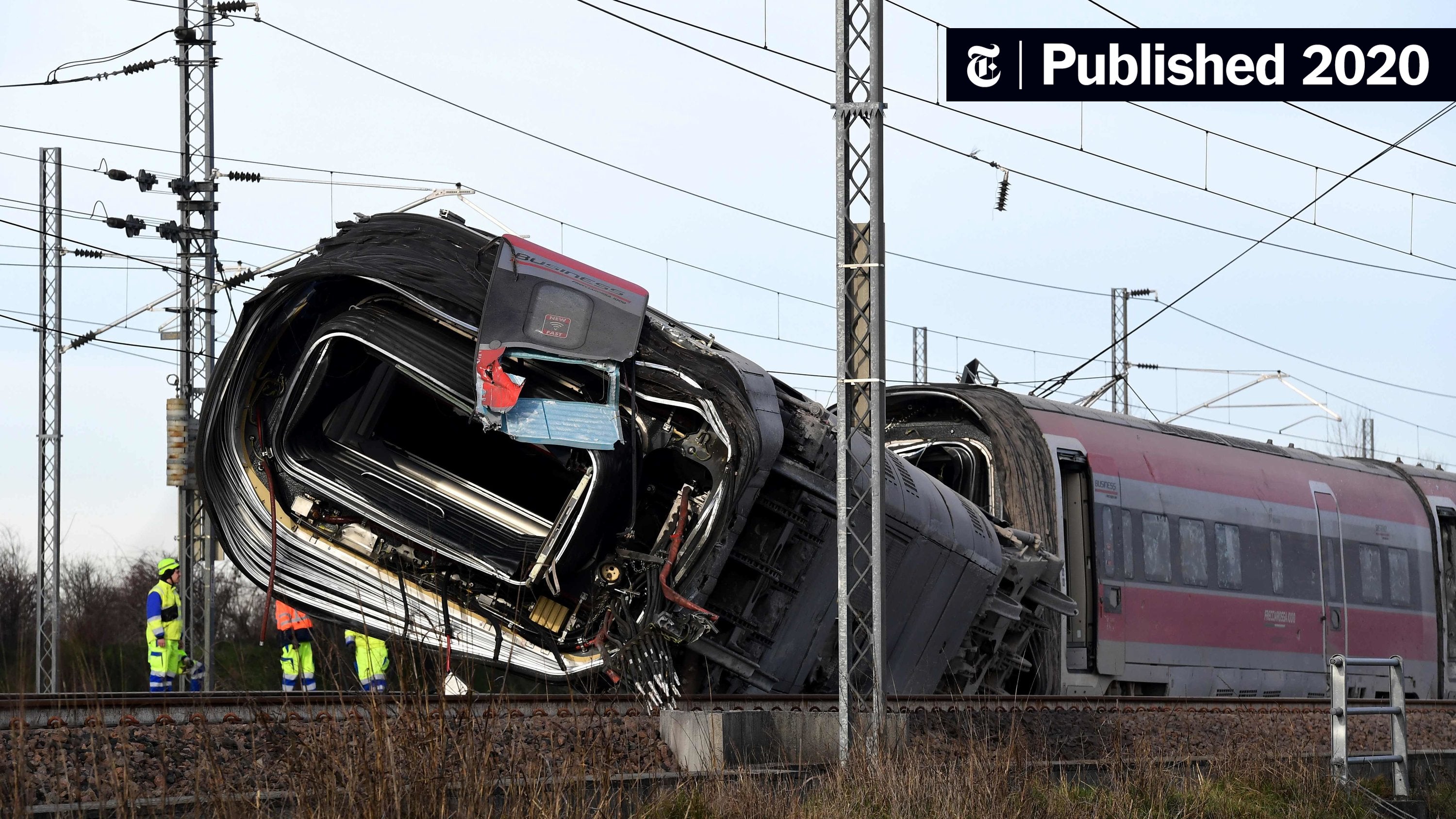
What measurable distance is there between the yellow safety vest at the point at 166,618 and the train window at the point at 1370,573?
13449 millimetres

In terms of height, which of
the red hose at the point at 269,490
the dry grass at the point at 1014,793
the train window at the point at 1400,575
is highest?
the red hose at the point at 269,490

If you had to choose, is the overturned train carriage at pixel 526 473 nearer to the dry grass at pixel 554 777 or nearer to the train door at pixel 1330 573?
the dry grass at pixel 554 777

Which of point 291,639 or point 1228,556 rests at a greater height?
point 1228,556

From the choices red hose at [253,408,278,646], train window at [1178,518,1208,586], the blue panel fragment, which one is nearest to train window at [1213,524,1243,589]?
train window at [1178,518,1208,586]

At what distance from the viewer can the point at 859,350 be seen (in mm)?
9344

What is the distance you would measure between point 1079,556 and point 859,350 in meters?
6.38

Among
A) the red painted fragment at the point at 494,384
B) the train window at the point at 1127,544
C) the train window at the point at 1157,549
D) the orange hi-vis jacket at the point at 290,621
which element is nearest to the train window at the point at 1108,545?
the train window at the point at 1127,544

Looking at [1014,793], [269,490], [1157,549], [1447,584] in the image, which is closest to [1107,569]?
[1157,549]

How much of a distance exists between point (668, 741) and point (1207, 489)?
9.31 m

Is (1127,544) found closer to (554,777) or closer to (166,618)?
(166,618)

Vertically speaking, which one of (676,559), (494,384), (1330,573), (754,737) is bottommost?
(754,737)

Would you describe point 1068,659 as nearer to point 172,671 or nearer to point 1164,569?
point 1164,569

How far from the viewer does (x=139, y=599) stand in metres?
44.5

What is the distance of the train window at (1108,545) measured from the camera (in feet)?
49.0
